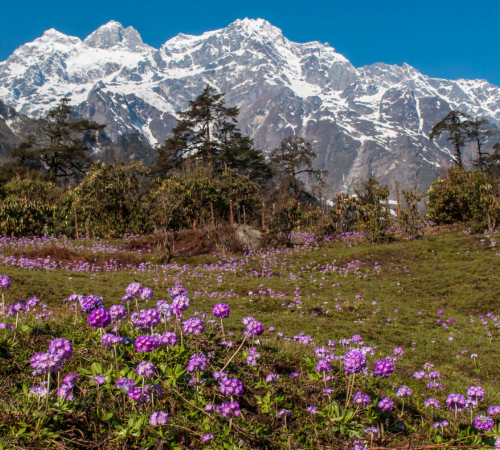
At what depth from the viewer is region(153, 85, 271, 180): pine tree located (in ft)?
123

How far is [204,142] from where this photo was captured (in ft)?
123


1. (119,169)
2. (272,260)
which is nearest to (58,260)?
(272,260)

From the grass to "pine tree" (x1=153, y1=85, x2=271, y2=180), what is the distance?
2419 centimetres

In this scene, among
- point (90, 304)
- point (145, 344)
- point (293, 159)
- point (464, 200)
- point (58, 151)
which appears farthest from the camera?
point (293, 159)

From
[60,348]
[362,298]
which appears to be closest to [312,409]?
[60,348]

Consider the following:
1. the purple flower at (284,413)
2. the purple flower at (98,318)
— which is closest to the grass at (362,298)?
the purple flower at (284,413)

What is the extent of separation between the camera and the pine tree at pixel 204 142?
37.6 metres

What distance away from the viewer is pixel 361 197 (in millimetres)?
21781

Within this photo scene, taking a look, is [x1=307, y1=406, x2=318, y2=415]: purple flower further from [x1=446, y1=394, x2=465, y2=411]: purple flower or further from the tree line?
the tree line

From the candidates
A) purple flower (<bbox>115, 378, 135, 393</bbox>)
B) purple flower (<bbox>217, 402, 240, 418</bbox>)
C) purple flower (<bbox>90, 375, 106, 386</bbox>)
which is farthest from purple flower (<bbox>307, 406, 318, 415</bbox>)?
purple flower (<bbox>90, 375, 106, 386</bbox>)

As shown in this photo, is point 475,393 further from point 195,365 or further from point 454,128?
point 454,128

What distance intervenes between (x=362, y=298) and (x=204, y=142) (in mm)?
30258

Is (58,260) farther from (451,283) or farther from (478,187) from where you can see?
(478,187)

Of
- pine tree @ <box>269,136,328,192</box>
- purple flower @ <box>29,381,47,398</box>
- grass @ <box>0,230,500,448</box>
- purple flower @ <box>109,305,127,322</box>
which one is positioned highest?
pine tree @ <box>269,136,328,192</box>
